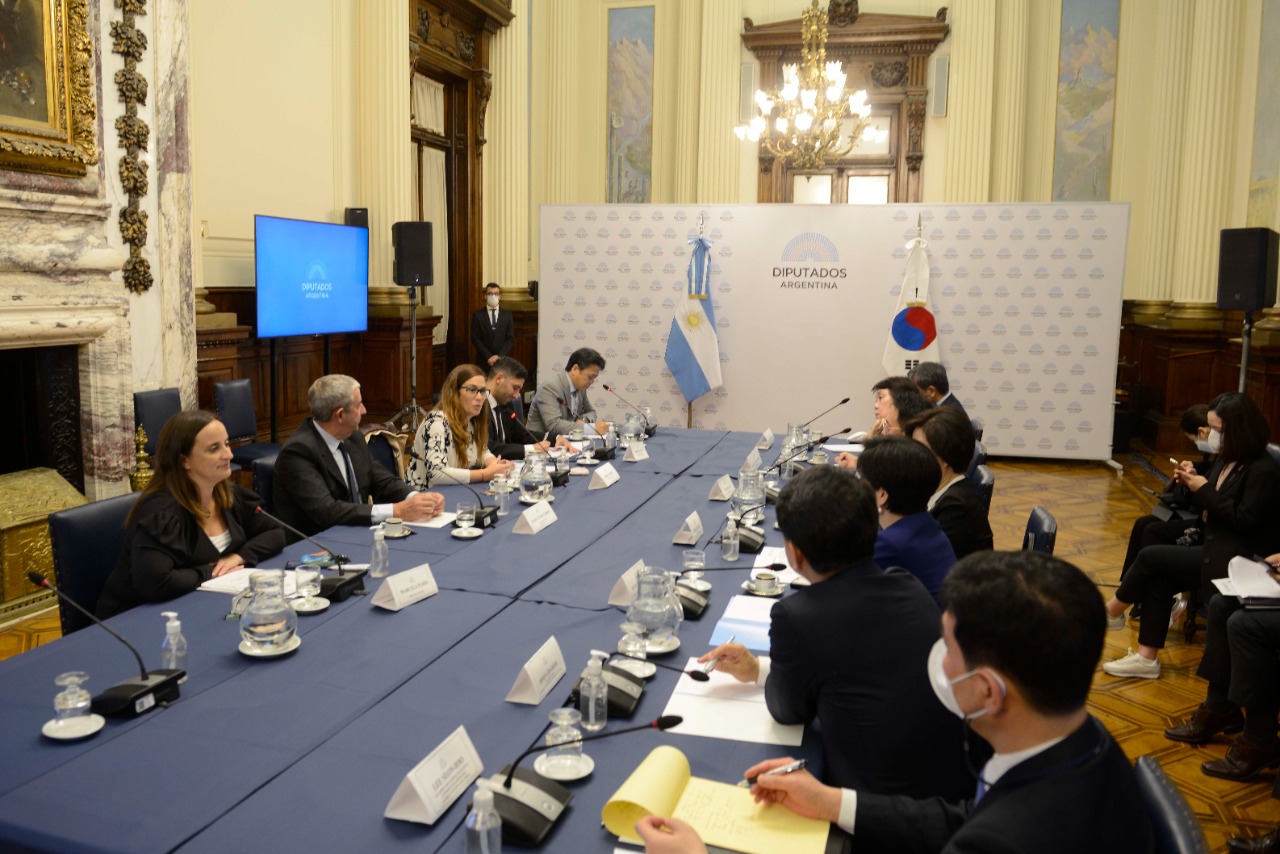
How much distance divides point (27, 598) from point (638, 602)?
12.4 ft

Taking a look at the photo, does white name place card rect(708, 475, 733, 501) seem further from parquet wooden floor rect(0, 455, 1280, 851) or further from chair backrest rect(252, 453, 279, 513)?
chair backrest rect(252, 453, 279, 513)

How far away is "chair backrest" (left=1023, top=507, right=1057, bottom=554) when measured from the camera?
3150mm

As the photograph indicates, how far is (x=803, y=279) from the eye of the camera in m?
9.25

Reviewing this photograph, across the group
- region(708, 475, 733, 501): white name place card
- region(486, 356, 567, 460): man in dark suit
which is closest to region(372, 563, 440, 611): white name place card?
region(708, 475, 733, 501): white name place card

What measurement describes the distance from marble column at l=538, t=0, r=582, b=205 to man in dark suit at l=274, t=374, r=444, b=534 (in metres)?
8.07

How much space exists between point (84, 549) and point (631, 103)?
9.96 meters

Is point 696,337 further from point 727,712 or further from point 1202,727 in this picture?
point 727,712

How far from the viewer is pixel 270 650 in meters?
2.29

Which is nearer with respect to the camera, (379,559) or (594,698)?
(594,698)

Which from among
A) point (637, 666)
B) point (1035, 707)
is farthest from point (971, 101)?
point (1035, 707)

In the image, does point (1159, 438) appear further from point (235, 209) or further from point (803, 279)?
point (235, 209)

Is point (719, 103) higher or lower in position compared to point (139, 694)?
higher

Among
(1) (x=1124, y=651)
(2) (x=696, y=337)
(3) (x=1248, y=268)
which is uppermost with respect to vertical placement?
(3) (x=1248, y=268)

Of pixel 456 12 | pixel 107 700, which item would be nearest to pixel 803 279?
pixel 456 12
